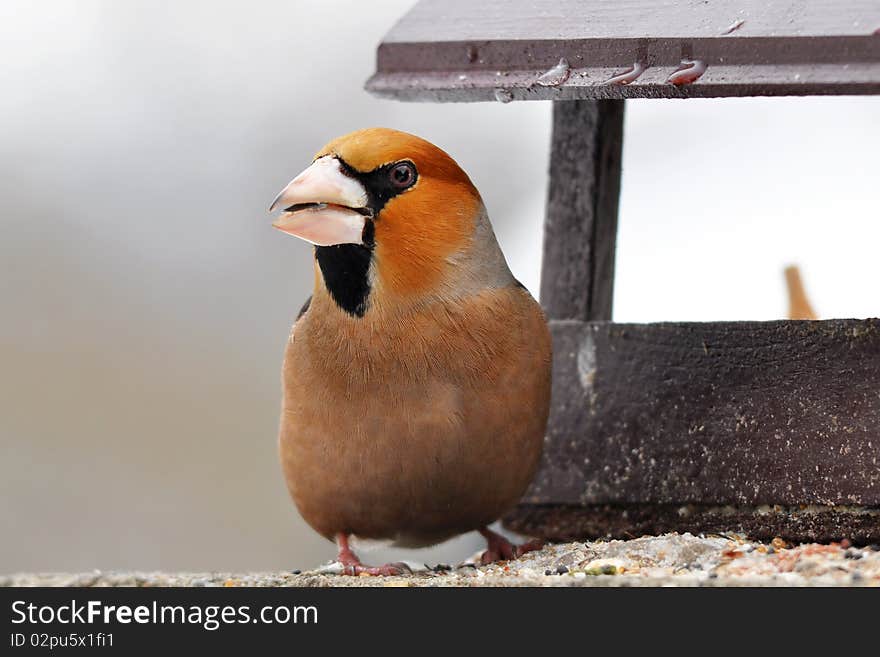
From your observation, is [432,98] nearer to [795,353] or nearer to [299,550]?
[795,353]

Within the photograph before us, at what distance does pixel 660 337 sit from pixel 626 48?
122 cm

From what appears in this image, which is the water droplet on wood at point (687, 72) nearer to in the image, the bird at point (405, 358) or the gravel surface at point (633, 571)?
the bird at point (405, 358)

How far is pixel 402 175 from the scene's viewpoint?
4.15 meters

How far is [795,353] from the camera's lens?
437cm

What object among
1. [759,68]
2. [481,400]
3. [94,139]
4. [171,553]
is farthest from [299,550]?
[759,68]

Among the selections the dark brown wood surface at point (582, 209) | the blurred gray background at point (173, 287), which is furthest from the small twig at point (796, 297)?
the blurred gray background at point (173, 287)

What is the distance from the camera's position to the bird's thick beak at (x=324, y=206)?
3.91 metres

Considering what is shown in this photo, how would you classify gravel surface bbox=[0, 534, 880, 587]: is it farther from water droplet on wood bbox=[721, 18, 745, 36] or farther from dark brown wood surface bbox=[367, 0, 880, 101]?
water droplet on wood bbox=[721, 18, 745, 36]

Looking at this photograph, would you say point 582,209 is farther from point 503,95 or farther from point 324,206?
point 324,206

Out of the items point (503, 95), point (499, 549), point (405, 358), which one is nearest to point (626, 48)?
point (503, 95)

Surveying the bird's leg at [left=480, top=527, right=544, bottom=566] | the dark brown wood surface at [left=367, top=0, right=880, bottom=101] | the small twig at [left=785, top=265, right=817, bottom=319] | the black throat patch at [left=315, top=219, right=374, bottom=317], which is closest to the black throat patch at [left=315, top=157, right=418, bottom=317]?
the black throat patch at [left=315, top=219, right=374, bottom=317]

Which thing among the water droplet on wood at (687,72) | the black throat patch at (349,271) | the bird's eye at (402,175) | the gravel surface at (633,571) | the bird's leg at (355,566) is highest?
the water droplet on wood at (687,72)

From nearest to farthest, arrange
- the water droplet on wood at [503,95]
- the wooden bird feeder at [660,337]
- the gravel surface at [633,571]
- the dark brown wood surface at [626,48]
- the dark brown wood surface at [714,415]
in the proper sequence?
the gravel surface at [633,571], the dark brown wood surface at [626,48], the wooden bird feeder at [660,337], the water droplet on wood at [503,95], the dark brown wood surface at [714,415]

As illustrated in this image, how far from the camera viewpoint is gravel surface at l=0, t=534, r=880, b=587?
3242 mm
